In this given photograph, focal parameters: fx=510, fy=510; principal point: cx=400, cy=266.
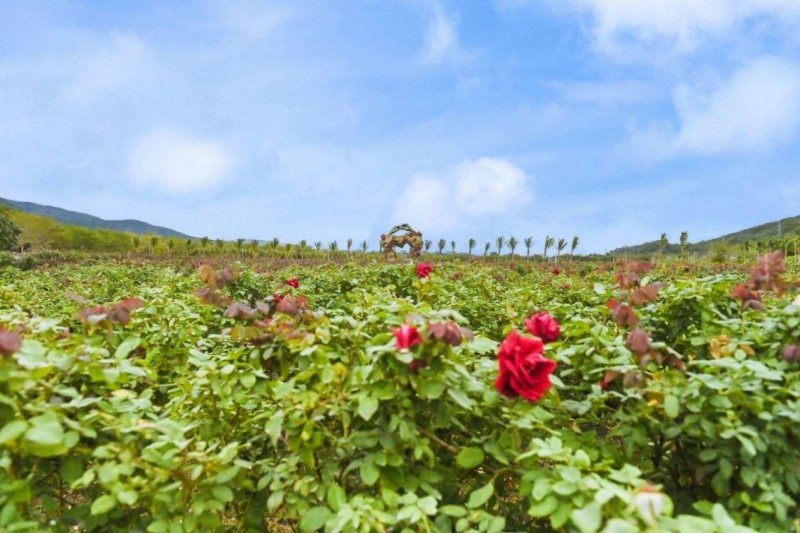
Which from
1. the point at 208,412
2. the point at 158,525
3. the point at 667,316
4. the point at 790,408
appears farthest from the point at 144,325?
the point at 790,408

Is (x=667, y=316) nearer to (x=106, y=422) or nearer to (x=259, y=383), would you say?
(x=259, y=383)

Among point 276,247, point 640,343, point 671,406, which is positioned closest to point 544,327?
point 640,343

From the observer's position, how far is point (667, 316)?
7.82 feet

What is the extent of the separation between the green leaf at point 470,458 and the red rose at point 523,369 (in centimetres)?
20

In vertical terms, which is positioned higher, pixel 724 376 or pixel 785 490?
pixel 724 376

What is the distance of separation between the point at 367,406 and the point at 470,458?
1.18 ft

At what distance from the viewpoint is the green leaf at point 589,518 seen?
41.5 inches

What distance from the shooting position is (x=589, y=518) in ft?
3.52

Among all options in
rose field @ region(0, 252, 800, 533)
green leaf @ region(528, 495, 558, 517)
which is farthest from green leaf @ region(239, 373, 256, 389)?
green leaf @ region(528, 495, 558, 517)

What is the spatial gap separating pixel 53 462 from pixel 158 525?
0.45 meters

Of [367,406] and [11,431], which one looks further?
[367,406]

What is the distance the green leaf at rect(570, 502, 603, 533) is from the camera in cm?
105

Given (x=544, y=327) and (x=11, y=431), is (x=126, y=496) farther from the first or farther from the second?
(x=544, y=327)

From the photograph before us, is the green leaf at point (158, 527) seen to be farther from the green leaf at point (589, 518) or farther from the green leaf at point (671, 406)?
the green leaf at point (671, 406)
